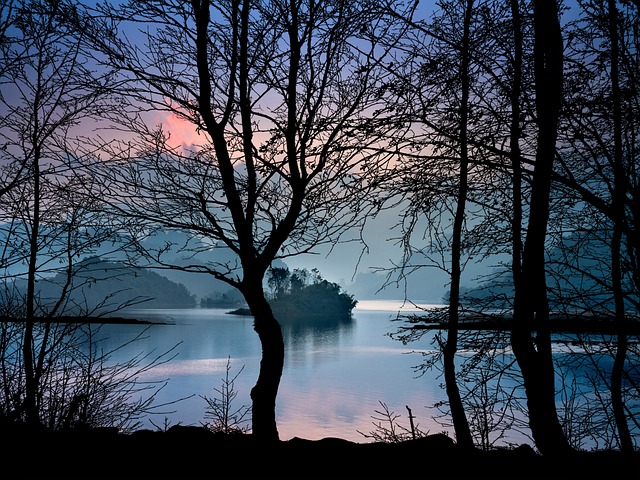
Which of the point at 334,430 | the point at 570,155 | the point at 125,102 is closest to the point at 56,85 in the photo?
the point at 125,102

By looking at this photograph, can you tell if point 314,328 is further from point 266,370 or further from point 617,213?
point 617,213

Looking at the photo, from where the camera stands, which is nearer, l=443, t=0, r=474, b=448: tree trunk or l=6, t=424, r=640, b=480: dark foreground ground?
l=6, t=424, r=640, b=480: dark foreground ground

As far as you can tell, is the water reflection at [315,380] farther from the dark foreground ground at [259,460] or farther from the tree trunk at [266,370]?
the dark foreground ground at [259,460]

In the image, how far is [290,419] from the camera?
→ 1480 inches

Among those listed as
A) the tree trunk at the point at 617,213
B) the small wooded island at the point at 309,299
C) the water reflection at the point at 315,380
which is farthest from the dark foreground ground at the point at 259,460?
the small wooded island at the point at 309,299

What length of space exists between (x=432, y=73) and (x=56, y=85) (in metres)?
5.12

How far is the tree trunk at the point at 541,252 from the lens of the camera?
421cm

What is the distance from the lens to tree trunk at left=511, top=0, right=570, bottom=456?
13.8 feet

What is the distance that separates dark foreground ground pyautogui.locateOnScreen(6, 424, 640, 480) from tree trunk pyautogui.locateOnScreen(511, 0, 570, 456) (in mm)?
358

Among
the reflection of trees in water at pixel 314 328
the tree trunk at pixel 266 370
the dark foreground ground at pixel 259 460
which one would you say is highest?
the reflection of trees in water at pixel 314 328

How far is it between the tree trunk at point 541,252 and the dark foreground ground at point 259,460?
1.17ft

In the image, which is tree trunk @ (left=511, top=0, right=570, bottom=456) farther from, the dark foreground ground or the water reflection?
the water reflection

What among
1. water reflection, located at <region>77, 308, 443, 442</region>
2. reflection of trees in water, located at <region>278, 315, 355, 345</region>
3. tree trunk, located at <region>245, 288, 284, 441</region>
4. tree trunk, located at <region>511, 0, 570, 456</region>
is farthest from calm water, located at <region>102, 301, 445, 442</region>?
tree trunk, located at <region>511, 0, 570, 456</region>

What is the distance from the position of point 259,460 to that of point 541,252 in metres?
3.19
